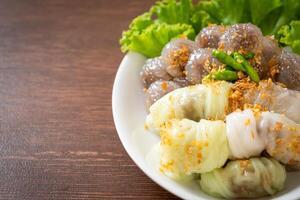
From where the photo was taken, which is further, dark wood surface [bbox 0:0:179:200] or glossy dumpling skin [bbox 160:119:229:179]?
dark wood surface [bbox 0:0:179:200]

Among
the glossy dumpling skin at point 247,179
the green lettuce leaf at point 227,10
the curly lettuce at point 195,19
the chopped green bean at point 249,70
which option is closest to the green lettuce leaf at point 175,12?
the curly lettuce at point 195,19

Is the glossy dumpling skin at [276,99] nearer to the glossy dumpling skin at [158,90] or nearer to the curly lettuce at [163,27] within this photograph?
the glossy dumpling skin at [158,90]

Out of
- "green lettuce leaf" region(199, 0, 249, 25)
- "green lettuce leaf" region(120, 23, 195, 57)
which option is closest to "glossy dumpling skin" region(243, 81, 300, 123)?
"green lettuce leaf" region(120, 23, 195, 57)

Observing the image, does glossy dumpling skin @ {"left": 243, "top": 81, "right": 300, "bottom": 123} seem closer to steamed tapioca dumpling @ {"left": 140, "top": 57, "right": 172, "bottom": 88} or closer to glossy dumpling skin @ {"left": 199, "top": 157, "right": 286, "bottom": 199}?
glossy dumpling skin @ {"left": 199, "top": 157, "right": 286, "bottom": 199}

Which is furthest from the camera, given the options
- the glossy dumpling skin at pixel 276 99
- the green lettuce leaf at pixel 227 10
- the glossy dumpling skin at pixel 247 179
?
the green lettuce leaf at pixel 227 10

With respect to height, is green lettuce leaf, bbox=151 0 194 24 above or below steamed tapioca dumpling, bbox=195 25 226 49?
below

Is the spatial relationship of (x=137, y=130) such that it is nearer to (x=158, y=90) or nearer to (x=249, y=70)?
(x=158, y=90)

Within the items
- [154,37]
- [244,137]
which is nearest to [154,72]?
[154,37]
